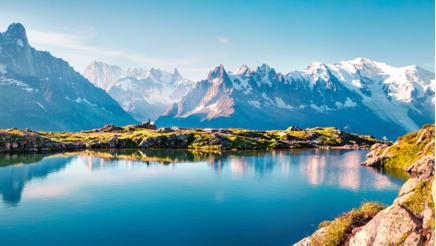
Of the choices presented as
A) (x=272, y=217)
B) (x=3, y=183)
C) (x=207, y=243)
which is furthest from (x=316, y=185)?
(x=3, y=183)

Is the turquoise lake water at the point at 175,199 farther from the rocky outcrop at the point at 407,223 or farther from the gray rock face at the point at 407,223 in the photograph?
the rocky outcrop at the point at 407,223

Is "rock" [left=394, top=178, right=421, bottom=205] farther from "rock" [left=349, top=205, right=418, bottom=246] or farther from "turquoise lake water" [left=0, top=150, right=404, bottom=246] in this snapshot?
"turquoise lake water" [left=0, top=150, right=404, bottom=246]

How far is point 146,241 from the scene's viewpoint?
54406 mm

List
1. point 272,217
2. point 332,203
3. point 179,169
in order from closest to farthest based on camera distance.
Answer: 1. point 272,217
2. point 332,203
3. point 179,169

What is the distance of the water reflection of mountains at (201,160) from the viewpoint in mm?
102938

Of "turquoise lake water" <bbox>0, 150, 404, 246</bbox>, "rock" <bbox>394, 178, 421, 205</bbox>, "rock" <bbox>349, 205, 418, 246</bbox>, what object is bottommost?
"turquoise lake water" <bbox>0, 150, 404, 246</bbox>

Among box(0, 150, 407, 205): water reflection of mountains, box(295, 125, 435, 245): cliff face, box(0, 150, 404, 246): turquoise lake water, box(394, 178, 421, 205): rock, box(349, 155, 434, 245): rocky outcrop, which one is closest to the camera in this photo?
box(349, 155, 434, 245): rocky outcrop

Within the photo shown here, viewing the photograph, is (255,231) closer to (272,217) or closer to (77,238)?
(272,217)

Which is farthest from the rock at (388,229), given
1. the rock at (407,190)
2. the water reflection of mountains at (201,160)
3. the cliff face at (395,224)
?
the water reflection of mountains at (201,160)

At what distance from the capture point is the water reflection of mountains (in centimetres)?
10294

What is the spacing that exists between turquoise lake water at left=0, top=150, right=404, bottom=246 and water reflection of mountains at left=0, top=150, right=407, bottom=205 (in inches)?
15.1

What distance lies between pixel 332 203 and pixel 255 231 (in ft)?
88.6

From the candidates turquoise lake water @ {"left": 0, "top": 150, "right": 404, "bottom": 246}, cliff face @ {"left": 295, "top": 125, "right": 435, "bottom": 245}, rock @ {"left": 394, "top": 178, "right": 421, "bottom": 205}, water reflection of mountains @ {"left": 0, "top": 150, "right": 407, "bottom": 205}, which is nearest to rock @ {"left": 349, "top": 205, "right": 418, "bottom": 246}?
cliff face @ {"left": 295, "top": 125, "right": 435, "bottom": 245}

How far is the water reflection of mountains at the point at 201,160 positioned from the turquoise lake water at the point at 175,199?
0.38 metres
